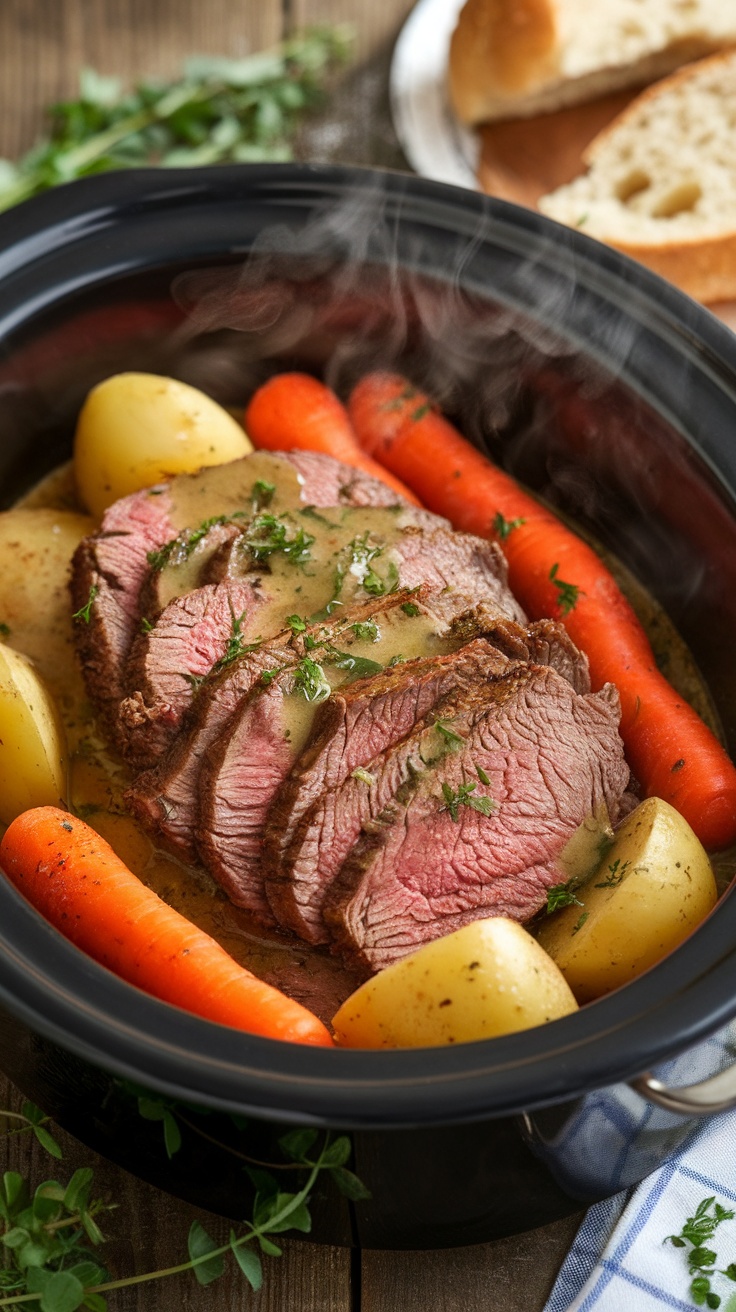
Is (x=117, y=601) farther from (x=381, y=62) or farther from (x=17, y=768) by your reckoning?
(x=381, y=62)

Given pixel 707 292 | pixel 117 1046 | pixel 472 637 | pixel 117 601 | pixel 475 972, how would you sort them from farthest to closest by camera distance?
pixel 707 292, pixel 117 601, pixel 472 637, pixel 475 972, pixel 117 1046

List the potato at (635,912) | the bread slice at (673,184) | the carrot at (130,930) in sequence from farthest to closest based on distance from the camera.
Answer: the bread slice at (673,184), the potato at (635,912), the carrot at (130,930)

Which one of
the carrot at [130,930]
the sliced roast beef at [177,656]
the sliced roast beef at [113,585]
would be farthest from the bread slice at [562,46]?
the carrot at [130,930]

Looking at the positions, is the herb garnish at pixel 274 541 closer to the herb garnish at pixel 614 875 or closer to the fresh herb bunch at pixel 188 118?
the herb garnish at pixel 614 875

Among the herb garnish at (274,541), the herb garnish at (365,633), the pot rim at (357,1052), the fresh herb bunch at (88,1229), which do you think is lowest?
the fresh herb bunch at (88,1229)

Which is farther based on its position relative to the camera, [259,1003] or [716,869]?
[716,869]

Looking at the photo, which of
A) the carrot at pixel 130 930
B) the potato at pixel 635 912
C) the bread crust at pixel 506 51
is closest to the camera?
the carrot at pixel 130 930

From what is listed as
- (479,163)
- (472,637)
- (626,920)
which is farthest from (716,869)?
(479,163)
